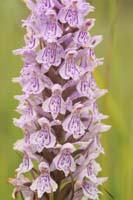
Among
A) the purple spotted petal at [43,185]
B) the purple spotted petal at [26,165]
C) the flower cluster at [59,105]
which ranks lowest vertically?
the purple spotted petal at [43,185]

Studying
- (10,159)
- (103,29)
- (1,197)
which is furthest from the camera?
(103,29)

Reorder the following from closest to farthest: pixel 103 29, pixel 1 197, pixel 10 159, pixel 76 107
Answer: pixel 76 107
pixel 1 197
pixel 10 159
pixel 103 29

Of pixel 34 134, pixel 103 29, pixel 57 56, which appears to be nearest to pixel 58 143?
pixel 34 134

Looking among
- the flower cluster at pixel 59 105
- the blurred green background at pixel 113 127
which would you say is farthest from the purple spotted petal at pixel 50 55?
the blurred green background at pixel 113 127

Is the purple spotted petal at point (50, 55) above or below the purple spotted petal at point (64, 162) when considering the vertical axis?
above

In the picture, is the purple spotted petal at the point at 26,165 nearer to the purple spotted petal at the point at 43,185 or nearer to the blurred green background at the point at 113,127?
the purple spotted petal at the point at 43,185

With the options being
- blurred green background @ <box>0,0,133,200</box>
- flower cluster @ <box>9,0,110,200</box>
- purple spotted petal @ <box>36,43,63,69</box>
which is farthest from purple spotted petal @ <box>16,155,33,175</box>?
blurred green background @ <box>0,0,133,200</box>

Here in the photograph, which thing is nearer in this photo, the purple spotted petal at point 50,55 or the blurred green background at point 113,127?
the purple spotted petal at point 50,55

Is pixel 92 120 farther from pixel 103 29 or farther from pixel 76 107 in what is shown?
pixel 103 29
